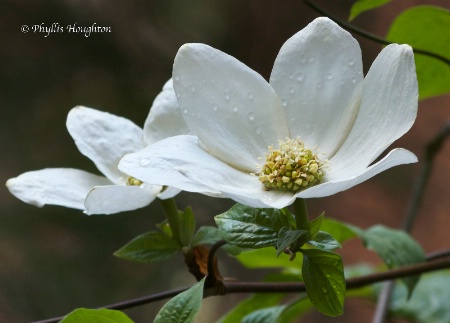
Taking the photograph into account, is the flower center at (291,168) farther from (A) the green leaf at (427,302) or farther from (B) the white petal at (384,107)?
(A) the green leaf at (427,302)

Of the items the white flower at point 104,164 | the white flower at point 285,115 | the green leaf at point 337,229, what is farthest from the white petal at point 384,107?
the green leaf at point 337,229

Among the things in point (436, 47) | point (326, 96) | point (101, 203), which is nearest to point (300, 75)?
point (326, 96)

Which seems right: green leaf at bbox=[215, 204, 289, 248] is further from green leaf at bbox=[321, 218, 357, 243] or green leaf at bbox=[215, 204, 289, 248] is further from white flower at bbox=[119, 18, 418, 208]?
green leaf at bbox=[321, 218, 357, 243]

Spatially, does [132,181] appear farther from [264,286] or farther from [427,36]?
[427,36]

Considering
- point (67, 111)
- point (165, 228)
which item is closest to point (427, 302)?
point (165, 228)

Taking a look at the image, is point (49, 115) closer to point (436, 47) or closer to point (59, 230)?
point (59, 230)

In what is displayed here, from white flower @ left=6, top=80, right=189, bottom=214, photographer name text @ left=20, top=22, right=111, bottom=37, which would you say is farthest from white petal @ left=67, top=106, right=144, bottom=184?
photographer name text @ left=20, top=22, right=111, bottom=37
